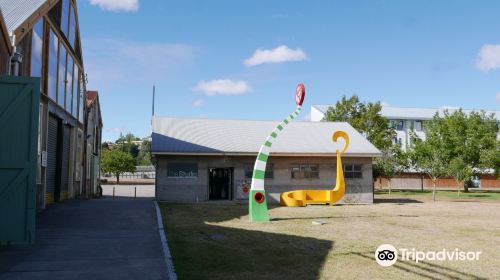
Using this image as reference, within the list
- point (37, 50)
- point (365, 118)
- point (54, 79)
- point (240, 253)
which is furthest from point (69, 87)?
point (365, 118)

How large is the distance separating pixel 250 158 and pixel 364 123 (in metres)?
23.6

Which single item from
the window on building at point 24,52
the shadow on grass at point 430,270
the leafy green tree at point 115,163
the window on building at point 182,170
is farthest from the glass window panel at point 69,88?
the leafy green tree at point 115,163

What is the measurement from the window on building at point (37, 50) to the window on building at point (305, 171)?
1575 cm

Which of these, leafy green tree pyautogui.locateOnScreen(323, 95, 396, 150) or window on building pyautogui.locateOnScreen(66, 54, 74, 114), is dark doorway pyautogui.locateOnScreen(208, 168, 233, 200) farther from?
leafy green tree pyautogui.locateOnScreen(323, 95, 396, 150)

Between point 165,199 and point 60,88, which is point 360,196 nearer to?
point 165,199

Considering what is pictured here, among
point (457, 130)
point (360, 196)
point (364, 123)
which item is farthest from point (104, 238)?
point (457, 130)

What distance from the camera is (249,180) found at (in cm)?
2767

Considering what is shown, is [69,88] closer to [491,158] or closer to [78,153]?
[78,153]

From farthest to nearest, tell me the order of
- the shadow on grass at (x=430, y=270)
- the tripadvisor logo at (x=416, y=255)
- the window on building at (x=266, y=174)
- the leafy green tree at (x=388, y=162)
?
the leafy green tree at (x=388, y=162), the window on building at (x=266, y=174), the tripadvisor logo at (x=416, y=255), the shadow on grass at (x=430, y=270)

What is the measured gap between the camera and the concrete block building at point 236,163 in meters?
26.5

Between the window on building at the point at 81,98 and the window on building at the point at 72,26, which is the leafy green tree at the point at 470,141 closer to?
the window on building at the point at 81,98

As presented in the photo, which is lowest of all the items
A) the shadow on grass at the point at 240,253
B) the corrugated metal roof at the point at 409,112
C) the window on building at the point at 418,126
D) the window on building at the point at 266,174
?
the shadow on grass at the point at 240,253

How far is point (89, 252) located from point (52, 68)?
13.5 metres

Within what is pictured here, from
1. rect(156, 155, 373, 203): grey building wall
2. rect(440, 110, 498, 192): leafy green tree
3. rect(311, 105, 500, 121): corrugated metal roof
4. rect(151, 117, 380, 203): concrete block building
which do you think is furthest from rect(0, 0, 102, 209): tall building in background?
rect(311, 105, 500, 121): corrugated metal roof
